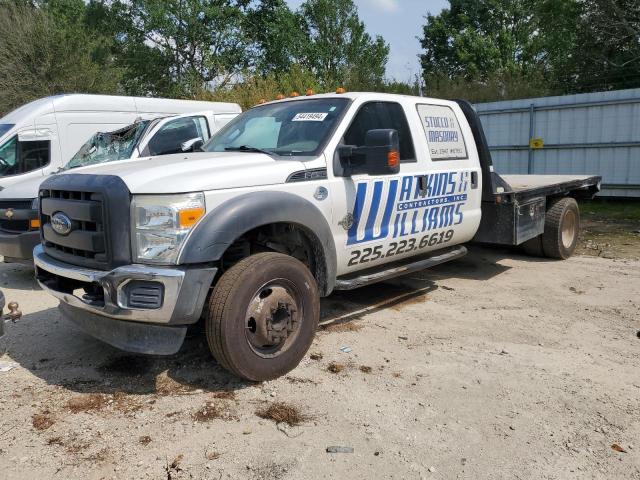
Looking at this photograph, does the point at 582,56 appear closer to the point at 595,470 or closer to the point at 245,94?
the point at 245,94

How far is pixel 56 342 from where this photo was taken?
4.64 meters

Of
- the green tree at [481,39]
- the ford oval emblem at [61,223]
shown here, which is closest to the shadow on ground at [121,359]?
the ford oval emblem at [61,223]

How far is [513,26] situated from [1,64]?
29.7 metres

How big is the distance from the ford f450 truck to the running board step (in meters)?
0.02

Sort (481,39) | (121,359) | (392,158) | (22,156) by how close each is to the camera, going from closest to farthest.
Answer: (392,158) < (121,359) < (22,156) < (481,39)

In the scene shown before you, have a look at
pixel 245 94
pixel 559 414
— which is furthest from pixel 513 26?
pixel 559 414

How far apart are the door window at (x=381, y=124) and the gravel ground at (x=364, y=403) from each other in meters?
1.57

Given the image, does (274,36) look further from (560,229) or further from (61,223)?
(61,223)

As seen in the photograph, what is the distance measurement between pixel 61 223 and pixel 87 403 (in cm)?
118

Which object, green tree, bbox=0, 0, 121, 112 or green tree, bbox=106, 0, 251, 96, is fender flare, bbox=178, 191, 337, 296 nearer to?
green tree, bbox=0, 0, 121, 112

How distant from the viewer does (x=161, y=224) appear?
3293mm

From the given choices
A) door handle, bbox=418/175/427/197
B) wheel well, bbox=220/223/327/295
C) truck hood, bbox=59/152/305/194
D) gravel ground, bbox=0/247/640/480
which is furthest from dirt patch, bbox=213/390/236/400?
door handle, bbox=418/175/427/197

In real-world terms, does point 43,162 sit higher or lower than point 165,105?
lower

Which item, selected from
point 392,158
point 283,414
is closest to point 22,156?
point 392,158
